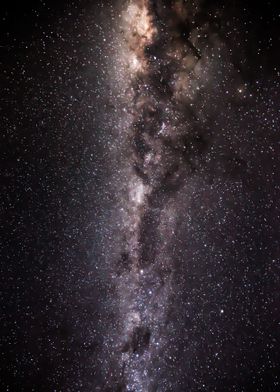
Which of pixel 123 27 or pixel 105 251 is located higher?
pixel 123 27

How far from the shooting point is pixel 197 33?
1765 millimetres

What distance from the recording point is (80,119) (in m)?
1.78

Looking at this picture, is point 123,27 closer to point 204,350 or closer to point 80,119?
point 80,119

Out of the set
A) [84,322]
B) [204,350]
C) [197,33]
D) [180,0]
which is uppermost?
[180,0]

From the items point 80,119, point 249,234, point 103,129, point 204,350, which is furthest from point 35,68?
point 204,350

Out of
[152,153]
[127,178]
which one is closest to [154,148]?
→ [152,153]

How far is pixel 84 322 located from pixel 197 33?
6.01ft

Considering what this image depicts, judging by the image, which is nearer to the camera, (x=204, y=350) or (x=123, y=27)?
(x=123, y=27)

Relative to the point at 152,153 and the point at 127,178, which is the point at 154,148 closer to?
the point at 152,153

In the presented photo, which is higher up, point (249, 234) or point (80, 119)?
point (80, 119)

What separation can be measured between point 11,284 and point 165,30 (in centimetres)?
171

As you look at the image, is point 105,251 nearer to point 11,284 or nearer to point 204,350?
point 11,284

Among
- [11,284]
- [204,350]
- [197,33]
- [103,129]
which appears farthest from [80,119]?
[204,350]

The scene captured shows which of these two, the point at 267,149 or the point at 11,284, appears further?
the point at 267,149
